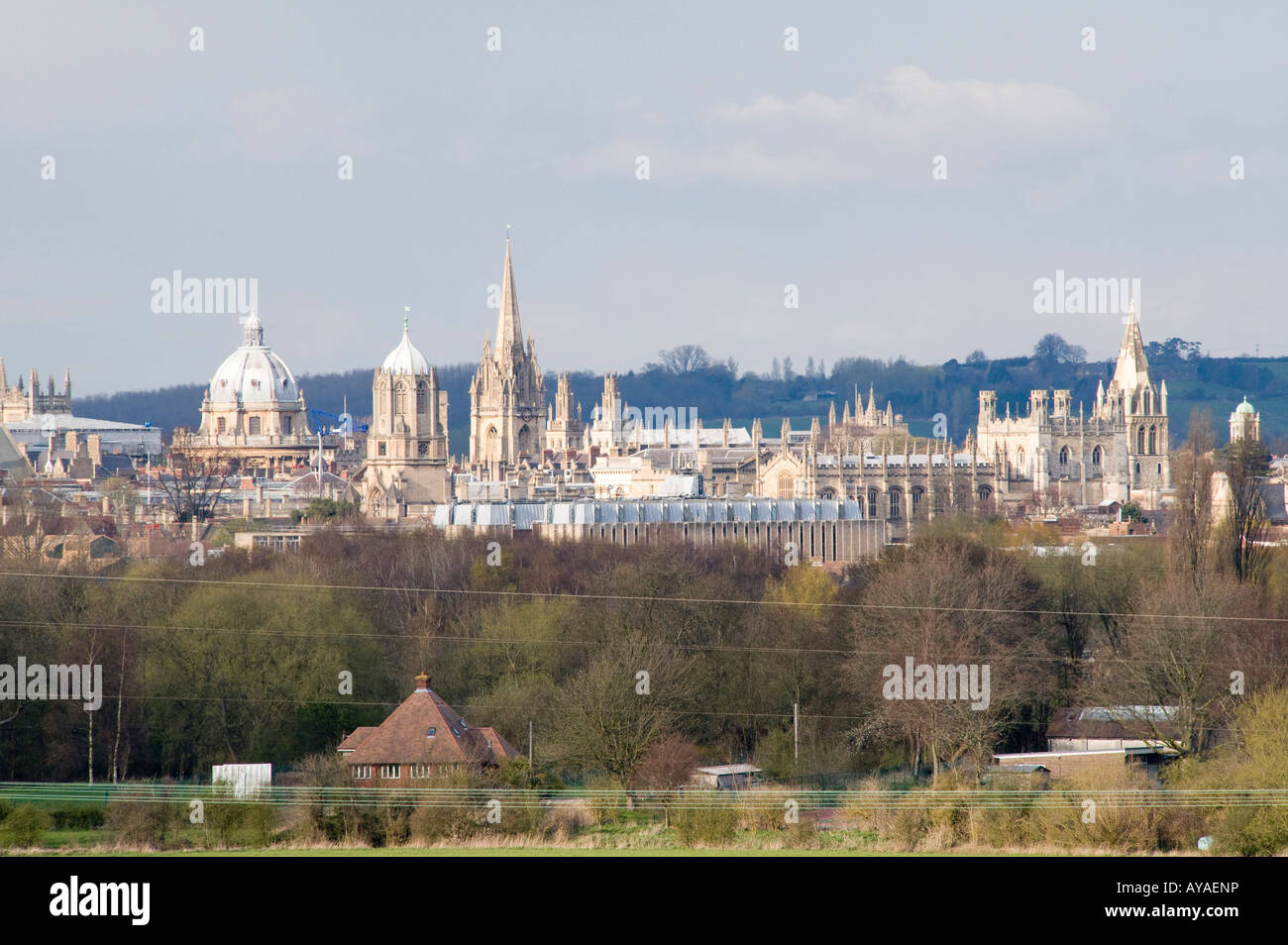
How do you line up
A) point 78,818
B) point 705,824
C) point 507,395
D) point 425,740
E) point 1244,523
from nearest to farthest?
1. point 705,824
2. point 78,818
3. point 425,740
4. point 1244,523
5. point 507,395

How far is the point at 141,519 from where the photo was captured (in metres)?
74.2

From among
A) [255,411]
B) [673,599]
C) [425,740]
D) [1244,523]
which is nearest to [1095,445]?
[255,411]

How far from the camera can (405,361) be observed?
88.4 metres

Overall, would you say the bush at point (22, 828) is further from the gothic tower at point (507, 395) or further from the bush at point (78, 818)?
the gothic tower at point (507, 395)

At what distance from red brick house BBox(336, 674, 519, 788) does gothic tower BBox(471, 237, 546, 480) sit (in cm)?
10364

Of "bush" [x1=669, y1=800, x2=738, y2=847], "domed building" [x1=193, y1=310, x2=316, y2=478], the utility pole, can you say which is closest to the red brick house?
"bush" [x1=669, y1=800, x2=738, y2=847]

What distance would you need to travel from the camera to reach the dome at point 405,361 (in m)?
87.6

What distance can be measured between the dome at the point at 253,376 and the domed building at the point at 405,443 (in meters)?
43.7

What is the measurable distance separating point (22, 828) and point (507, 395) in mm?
111219

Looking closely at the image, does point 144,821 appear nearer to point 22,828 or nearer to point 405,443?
point 22,828

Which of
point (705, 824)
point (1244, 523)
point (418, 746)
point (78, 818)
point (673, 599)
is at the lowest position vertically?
point (78, 818)

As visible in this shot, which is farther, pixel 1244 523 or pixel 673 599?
pixel 1244 523

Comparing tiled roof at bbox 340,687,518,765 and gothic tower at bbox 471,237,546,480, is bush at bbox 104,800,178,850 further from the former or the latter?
gothic tower at bbox 471,237,546,480

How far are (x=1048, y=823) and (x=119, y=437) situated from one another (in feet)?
371
